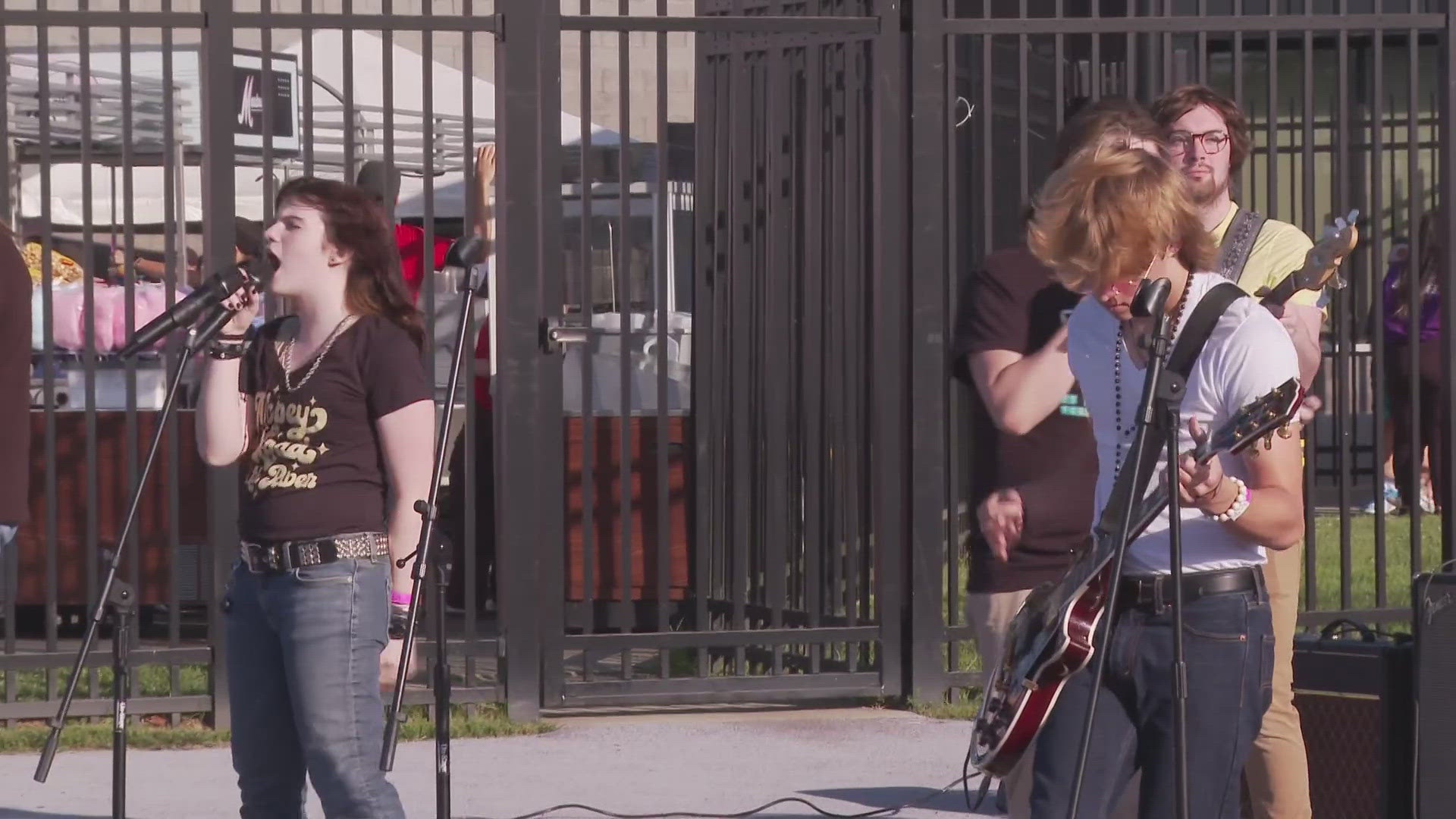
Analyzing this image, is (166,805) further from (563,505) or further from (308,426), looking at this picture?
(308,426)

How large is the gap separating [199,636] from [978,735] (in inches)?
220

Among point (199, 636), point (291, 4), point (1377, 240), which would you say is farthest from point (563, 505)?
point (291, 4)

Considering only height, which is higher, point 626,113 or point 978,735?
point 626,113

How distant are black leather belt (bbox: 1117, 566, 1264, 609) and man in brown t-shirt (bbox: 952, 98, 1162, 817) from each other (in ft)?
Answer: 2.10

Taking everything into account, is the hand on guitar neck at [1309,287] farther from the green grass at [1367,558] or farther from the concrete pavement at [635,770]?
A: the green grass at [1367,558]

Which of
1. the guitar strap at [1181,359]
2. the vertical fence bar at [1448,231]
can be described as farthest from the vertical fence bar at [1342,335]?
the guitar strap at [1181,359]

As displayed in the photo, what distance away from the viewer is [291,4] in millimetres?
14836

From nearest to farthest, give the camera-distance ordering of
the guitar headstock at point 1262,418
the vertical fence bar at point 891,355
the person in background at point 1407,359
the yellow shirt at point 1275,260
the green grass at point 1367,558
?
the guitar headstock at point 1262,418 → the yellow shirt at point 1275,260 → the vertical fence bar at point 891,355 → the person in background at point 1407,359 → the green grass at point 1367,558

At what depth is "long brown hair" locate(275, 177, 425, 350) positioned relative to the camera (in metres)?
4.19

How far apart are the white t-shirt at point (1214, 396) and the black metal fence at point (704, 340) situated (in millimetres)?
3242

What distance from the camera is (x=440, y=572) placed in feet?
13.1

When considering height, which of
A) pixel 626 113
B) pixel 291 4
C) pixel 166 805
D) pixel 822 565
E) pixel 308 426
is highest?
pixel 291 4

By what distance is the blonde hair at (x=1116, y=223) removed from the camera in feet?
10.9

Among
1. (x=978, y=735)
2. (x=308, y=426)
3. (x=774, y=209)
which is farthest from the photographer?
(x=774, y=209)
